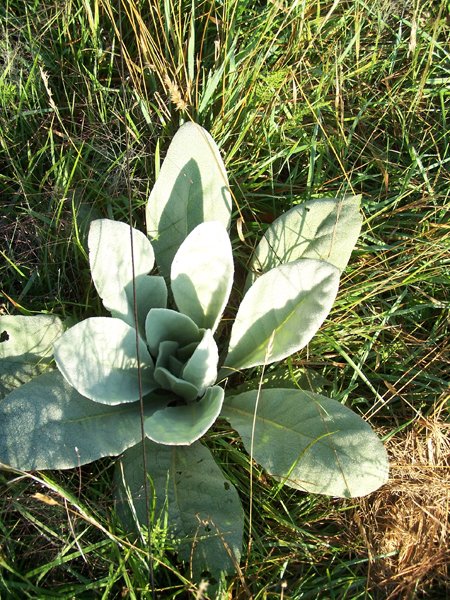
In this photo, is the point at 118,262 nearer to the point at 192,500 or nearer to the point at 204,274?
the point at 204,274

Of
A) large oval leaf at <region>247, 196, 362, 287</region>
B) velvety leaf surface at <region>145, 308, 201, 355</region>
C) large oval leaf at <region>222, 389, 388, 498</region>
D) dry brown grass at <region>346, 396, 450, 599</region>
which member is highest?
large oval leaf at <region>247, 196, 362, 287</region>

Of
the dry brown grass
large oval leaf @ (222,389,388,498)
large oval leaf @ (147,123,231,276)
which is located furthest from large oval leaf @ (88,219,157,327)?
the dry brown grass

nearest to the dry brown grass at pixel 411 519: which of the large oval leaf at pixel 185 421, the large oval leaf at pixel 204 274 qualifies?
the large oval leaf at pixel 185 421

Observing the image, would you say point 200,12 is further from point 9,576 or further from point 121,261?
point 9,576

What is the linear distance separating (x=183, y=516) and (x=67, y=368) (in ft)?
1.27

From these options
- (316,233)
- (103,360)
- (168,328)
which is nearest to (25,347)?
(103,360)

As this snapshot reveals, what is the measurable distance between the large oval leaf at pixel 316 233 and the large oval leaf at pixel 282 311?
155 millimetres

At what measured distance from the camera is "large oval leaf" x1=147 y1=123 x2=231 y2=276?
64.1 inches

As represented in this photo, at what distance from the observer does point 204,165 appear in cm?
164

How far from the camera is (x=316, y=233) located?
1635 mm

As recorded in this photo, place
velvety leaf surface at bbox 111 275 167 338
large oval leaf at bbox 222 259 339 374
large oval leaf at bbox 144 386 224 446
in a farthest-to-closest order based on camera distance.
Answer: velvety leaf surface at bbox 111 275 167 338 < large oval leaf at bbox 222 259 339 374 < large oval leaf at bbox 144 386 224 446

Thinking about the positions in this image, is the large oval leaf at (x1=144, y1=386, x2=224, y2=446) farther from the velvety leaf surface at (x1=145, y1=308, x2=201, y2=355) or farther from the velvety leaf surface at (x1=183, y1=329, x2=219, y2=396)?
the velvety leaf surface at (x1=145, y1=308, x2=201, y2=355)

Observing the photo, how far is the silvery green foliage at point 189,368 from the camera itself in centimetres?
140

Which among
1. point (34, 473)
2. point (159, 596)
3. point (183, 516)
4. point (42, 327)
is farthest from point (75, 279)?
point (159, 596)
